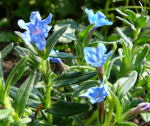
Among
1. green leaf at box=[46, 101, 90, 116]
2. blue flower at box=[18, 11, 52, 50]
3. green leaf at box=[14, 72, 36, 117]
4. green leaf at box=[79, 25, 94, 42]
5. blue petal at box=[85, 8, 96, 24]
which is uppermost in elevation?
blue flower at box=[18, 11, 52, 50]

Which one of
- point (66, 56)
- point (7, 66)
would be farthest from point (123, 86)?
point (7, 66)

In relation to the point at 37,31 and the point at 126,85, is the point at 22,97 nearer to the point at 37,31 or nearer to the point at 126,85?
the point at 37,31

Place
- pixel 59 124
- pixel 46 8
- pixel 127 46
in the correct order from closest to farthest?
pixel 59 124, pixel 127 46, pixel 46 8

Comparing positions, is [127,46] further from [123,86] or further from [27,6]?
[27,6]

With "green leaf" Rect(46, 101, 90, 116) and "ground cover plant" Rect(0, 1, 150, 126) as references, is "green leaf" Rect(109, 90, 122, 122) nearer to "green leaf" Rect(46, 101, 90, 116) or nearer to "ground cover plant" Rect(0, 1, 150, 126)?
"ground cover plant" Rect(0, 1, 150, 126)

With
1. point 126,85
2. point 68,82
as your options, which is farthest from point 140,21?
point 68,82

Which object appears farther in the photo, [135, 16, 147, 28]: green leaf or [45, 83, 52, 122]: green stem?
[135, 16, 147, 28]: green leaf

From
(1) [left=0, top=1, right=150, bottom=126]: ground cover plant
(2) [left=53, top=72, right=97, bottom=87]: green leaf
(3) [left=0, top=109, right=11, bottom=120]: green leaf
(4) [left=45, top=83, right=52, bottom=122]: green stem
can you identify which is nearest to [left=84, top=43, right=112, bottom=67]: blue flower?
(1) [left=0, top=1, right=150, bottom=126]: ground cover plant
